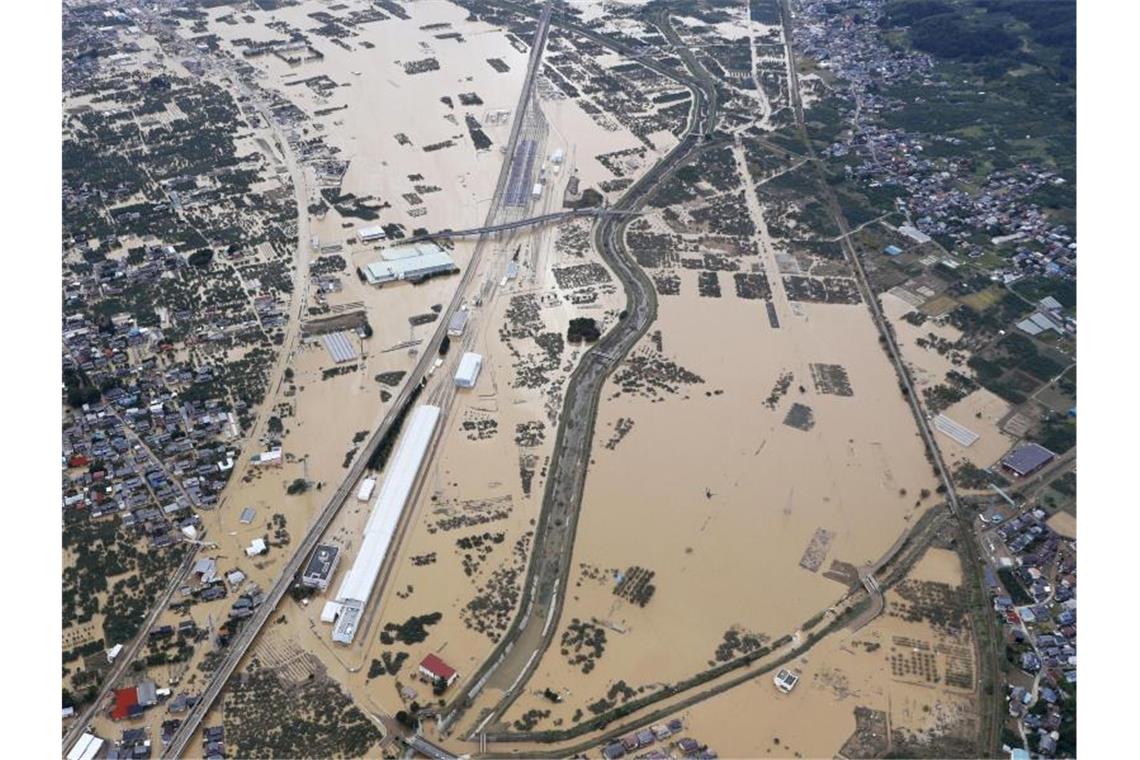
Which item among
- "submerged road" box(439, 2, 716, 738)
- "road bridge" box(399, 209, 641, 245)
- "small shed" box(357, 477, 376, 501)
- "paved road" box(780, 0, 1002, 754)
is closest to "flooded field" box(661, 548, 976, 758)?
"paved road" box(780, 0, 1002, 754)

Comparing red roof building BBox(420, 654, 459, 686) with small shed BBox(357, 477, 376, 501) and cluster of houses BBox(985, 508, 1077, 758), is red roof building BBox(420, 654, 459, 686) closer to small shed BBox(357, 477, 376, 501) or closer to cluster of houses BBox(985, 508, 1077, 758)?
small shed BBox(357, 477, 376, 501)

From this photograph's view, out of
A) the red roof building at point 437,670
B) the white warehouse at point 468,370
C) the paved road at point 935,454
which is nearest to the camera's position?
the paved road at point 935,454

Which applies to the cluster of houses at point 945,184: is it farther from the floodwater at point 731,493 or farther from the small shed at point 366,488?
the small shed at point 366,488

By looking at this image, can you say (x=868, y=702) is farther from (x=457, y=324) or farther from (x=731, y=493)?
(x=457, y=324)

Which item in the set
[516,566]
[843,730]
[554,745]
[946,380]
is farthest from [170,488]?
[946,380]

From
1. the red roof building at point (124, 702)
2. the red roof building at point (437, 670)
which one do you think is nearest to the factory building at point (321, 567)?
the red roof building at point (437, 670)
